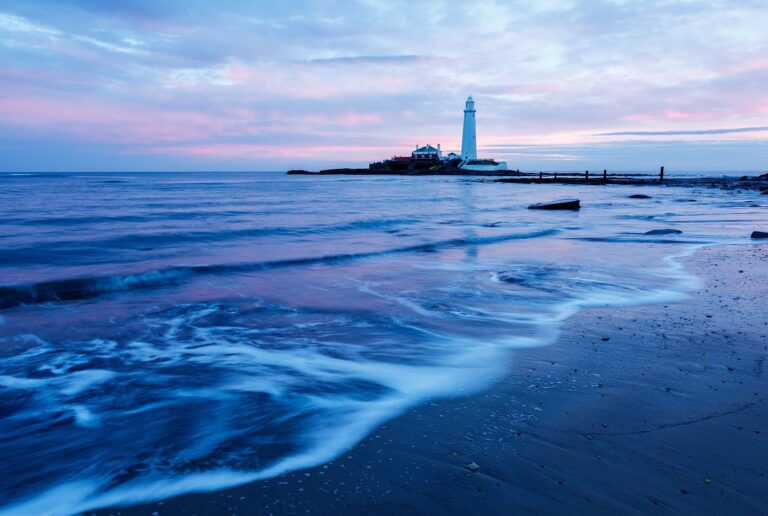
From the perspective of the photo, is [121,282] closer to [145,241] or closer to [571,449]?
[145,241]

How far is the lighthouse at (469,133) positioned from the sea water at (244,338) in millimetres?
80368

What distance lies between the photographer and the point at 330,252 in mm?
11922

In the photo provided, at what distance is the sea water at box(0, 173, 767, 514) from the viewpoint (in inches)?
118

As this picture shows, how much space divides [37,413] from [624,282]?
7.23 metres

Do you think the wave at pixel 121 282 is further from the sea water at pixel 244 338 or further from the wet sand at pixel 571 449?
the wet sand at pixel 571 449

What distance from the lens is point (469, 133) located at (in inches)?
3656

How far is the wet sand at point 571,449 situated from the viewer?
2.45m

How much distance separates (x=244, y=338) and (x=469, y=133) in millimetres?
91790

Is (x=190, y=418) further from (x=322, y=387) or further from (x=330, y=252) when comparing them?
(x=330, y=252)

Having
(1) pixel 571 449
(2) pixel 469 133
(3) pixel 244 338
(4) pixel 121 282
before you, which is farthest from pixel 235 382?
(2) pixel 469 133

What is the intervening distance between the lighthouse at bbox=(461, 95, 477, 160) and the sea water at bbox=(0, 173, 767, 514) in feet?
264

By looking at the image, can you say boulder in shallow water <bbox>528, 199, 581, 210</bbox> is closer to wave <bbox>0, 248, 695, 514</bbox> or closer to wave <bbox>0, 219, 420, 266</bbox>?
wave <bbox>0, 219, 420, 266</bbox>

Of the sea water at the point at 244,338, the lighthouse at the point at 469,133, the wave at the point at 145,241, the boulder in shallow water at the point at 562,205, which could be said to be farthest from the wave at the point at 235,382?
the lighthouse at the point at 469,133

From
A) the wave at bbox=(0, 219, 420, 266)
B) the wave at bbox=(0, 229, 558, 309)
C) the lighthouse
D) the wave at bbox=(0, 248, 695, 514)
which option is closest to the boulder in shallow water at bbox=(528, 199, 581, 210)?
the wave at bbox=(0, 219, 420, 266)
